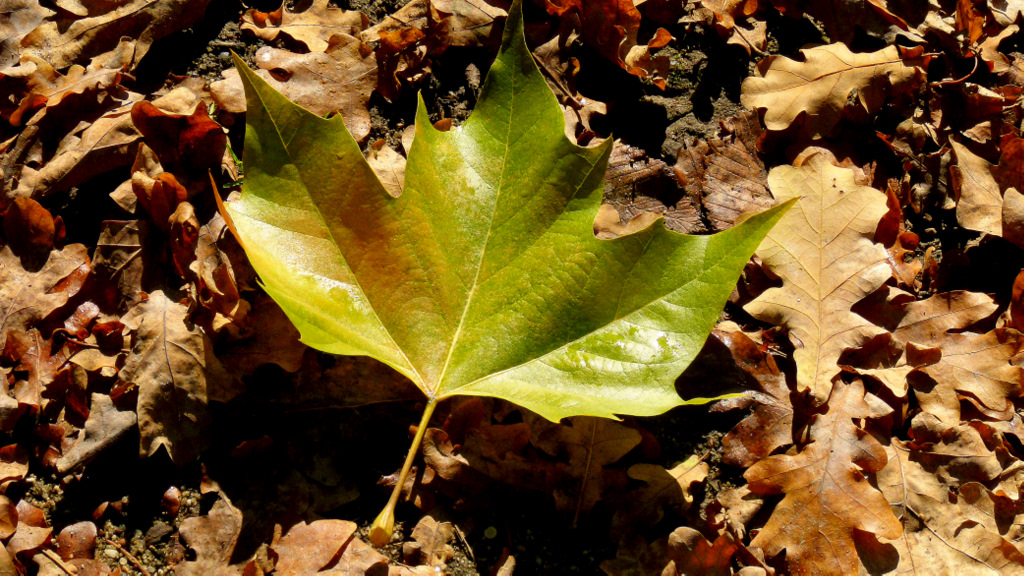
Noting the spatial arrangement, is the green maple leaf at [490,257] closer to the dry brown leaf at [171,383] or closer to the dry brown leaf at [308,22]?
the dry brown leaf at [171,383]

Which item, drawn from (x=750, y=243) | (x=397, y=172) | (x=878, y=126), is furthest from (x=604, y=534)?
(x=878, y=126)

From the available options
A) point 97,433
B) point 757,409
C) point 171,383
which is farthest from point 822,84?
point 97,433

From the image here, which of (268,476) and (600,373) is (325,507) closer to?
(268,476)

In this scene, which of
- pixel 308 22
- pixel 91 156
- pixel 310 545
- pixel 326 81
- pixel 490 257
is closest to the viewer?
pixel 490 257

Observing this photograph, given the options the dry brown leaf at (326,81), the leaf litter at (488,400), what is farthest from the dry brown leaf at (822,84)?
the dry brown leaf at (326,81)

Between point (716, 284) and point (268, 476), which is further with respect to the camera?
point (268, 476)

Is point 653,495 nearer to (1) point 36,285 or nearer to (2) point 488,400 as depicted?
(2) point 488,400
